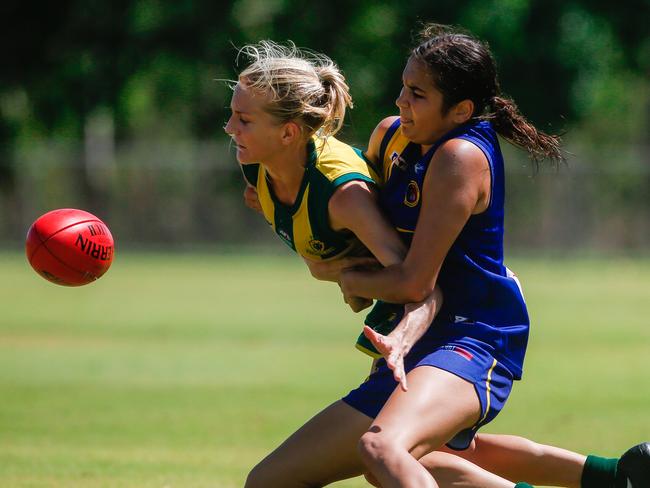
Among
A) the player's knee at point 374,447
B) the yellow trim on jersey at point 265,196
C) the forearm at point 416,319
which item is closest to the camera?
the player's knee at point 374,447

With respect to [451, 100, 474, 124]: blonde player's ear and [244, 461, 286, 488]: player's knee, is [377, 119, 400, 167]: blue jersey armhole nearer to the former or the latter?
[451, 100, 474, 124]: blonde player's ear

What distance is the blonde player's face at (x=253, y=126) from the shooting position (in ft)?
16.9

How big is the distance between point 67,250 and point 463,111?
230 centimetres

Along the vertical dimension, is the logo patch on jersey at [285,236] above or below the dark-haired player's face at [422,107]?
below

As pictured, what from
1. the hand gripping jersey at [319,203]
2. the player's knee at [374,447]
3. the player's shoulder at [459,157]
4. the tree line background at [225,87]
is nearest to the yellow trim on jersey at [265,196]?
the hand gripping jersey at [319,203]

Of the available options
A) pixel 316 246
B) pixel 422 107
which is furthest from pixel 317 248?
pixel 422 107

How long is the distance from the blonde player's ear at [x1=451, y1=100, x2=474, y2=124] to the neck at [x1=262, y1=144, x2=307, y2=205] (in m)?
0.76

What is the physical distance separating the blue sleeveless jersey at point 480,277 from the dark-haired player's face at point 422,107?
0.07 meters

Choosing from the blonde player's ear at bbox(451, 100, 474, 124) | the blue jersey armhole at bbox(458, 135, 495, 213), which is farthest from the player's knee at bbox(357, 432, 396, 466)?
the blonde player's ear at bbox(451, 100, 474, 124)

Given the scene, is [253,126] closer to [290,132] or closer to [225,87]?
[290,132]

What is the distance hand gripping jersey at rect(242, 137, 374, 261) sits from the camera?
16.7 ft

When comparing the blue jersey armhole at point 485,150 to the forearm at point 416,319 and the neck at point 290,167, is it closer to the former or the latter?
the forearm at point 416,319

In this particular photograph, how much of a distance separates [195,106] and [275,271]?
12167mm

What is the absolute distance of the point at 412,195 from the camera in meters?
4.94
